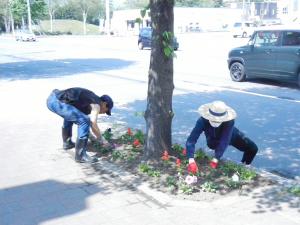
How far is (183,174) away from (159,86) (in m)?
1.09

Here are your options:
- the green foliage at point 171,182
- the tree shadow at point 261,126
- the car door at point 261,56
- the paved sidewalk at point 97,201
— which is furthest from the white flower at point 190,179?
the car door at point 261,56

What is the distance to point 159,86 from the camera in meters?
5.23

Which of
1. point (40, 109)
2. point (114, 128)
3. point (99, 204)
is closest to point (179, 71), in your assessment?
point (40, 109)

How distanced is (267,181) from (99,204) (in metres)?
1.92

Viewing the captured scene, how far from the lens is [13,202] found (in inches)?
179

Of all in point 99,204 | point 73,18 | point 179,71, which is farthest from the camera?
point 73,18

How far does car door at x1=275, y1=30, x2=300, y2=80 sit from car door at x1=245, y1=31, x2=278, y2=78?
0.78 feet

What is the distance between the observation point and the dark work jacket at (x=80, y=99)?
5695 mm

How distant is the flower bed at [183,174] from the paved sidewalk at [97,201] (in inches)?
6.2

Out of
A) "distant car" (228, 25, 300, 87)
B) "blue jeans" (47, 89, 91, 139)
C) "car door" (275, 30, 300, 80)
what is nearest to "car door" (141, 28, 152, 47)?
"distant car" (228, 25, 300, 87)

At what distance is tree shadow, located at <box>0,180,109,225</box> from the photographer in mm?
4203

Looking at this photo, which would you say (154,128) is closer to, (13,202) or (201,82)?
(13,202)

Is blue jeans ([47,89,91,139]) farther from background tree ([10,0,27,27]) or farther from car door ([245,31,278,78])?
background tree ([10,0,27,27])

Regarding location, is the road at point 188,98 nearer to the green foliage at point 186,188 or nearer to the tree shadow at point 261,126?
the tree shadow at point 261,126
